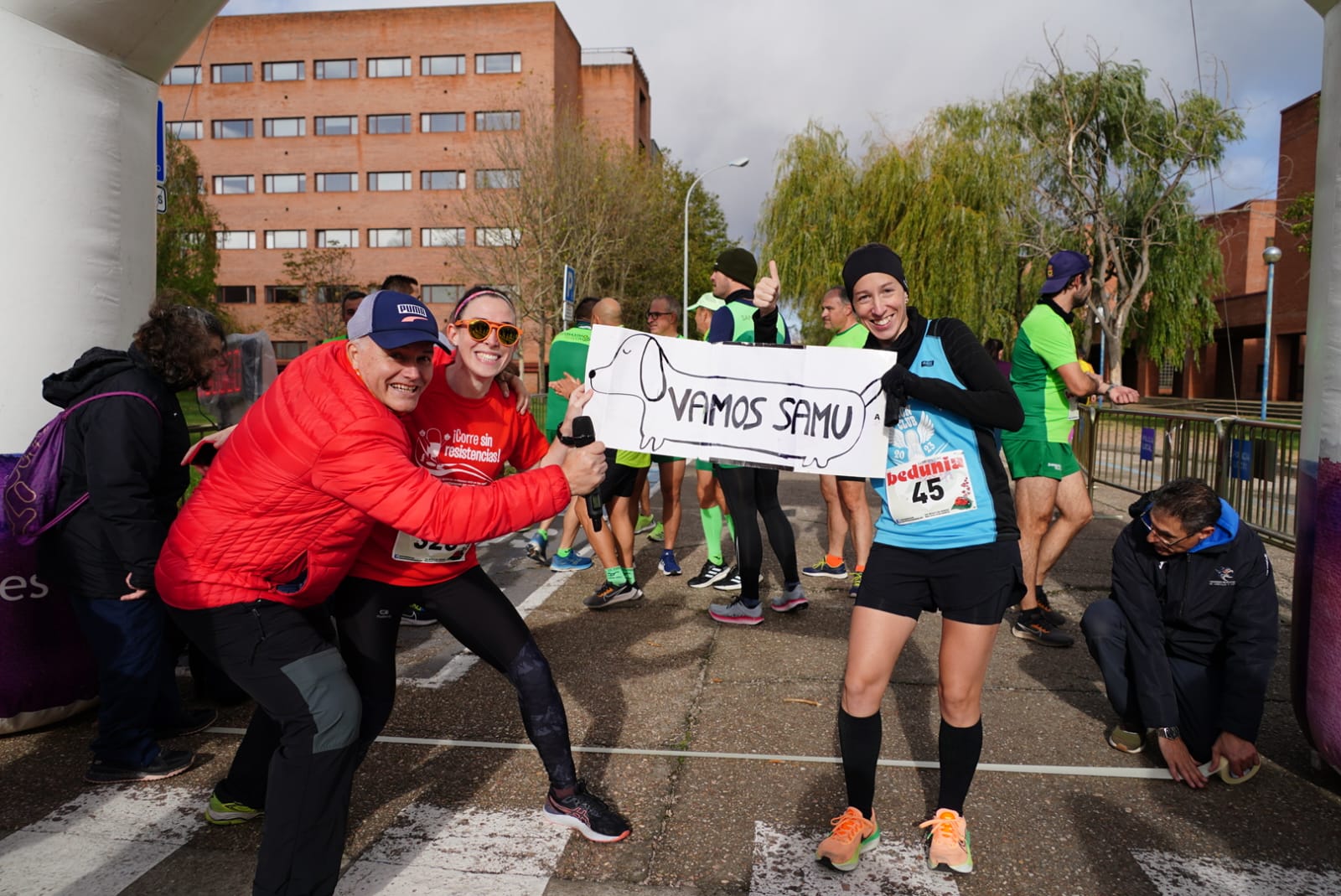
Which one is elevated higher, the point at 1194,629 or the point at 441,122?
the point at 441,122

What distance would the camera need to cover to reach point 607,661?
5145mm

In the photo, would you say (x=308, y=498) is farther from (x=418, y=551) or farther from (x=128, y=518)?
(x=128, y=518)

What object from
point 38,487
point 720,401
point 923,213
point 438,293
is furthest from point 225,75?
point 720,401

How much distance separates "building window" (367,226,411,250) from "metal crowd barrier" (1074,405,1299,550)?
49771 mm

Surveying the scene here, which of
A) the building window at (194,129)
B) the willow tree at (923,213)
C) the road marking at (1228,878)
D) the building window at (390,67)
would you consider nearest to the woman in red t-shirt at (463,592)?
the road marking at (1228,878)

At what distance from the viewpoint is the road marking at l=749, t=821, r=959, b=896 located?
286 cm

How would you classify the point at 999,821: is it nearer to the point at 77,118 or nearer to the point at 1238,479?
the point at 77,118

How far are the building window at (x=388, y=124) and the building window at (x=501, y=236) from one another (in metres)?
20.3

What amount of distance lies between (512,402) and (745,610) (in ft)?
9.53

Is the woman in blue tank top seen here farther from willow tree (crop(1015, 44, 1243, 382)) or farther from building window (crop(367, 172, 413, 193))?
building window (crop(367, 172, 413, 193))

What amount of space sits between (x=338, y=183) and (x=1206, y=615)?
5889cm

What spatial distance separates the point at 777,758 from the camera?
384 centimetres

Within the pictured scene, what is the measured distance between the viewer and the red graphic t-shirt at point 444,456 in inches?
121

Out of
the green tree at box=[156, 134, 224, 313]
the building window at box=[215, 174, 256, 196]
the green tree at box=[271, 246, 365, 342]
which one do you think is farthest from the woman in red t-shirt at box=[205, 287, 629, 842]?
the building window at box=[215, 174, 256, 196]
